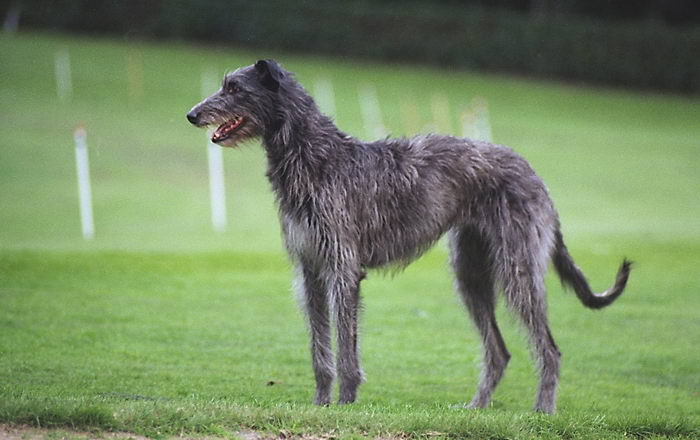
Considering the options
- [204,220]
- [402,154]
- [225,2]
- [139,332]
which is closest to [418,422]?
[402,154]

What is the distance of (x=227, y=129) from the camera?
7648 millimetres

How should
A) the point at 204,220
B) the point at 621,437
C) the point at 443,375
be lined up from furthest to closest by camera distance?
the point at 204,220 → the point at 443,375 → the point at 621,437

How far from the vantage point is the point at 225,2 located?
130 ft

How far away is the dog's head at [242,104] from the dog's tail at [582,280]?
9.46 feet

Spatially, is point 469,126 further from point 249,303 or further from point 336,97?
point 249,303

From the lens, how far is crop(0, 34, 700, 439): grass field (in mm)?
7117

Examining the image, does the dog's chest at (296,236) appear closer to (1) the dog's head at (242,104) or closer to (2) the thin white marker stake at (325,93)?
(1) the dog's head at (242,104)

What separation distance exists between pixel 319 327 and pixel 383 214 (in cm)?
104

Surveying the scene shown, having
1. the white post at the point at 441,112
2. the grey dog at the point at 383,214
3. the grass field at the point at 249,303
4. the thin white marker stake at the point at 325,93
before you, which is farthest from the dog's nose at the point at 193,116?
the thin white marker stake at the point at 325,93

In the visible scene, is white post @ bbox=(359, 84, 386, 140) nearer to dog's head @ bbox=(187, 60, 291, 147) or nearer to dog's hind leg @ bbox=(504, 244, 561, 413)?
dog's hind leg @ bbox=(504, 244, 561, 413)

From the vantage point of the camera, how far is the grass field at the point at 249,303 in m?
7.12

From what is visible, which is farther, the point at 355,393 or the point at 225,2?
the point at 225,2

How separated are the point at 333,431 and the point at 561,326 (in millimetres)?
6443

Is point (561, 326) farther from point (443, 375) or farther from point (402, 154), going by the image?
point (402, 154)
